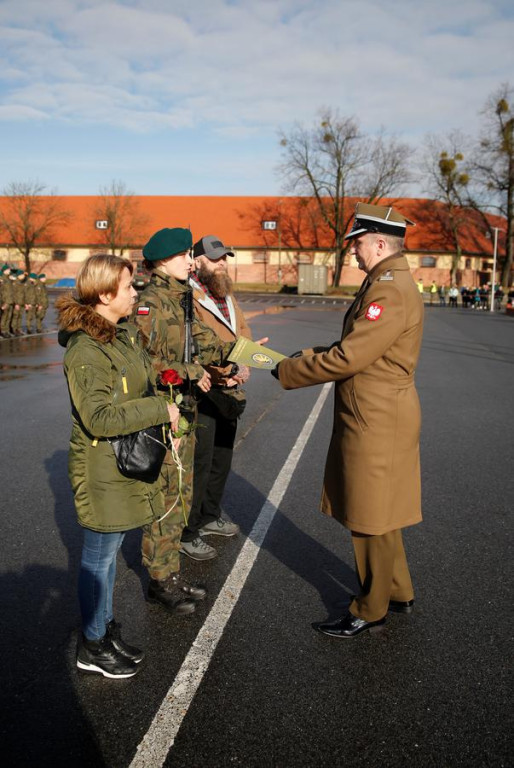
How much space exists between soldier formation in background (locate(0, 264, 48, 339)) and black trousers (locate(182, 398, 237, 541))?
1700 centimetres

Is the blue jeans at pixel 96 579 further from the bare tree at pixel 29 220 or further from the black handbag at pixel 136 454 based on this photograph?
the bare tree at pixel 29 220

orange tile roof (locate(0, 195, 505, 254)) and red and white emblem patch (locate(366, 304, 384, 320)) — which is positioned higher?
orange tile roof (locate(0, 195, 505, 254))

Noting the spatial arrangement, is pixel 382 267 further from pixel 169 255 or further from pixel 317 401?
pixel 317 401

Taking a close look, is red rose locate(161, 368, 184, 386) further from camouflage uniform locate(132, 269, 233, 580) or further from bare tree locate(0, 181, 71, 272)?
bare tree locate(0, 181, 71, 272)

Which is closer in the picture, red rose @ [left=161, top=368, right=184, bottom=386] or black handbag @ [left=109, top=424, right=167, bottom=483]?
black handbag @ [left=109, top=424, right=167, bottom=483]

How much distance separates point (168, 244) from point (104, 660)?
225 centimetres

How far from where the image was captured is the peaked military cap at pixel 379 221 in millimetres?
3180

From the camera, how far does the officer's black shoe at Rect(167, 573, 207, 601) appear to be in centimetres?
369

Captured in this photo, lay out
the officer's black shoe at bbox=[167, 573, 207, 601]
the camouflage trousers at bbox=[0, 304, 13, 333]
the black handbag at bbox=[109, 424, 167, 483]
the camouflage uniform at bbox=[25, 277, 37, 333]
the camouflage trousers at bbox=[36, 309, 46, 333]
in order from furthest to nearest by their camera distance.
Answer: the camouflage trousers at bbox=[36, 309, 46, 333]
the camouflage uniform at bbox=[25, 277, 37, 333]
the camouflage trousers at bbox=[0, 304, 13, 333]
the officer's black shoe at bbox=[167, 573, 207, 601]
the black handbag at bbox=[109, 424, 167, 483]

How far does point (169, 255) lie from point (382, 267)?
130 cm

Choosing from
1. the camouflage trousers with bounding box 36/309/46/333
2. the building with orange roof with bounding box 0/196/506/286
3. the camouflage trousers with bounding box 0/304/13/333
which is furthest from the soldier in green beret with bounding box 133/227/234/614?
the building with orange roof with bounding box 0/196/506/286

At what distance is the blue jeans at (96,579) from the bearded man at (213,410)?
1.30 metres

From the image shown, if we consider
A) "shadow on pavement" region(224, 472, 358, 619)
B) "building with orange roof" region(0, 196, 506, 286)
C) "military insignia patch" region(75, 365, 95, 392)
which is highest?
"building with orange roof" region(0, 196, 506, 286)

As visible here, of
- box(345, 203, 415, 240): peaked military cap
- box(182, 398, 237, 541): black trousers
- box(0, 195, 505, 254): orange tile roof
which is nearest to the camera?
box(345, 203, 415, 240): peaked military cap
